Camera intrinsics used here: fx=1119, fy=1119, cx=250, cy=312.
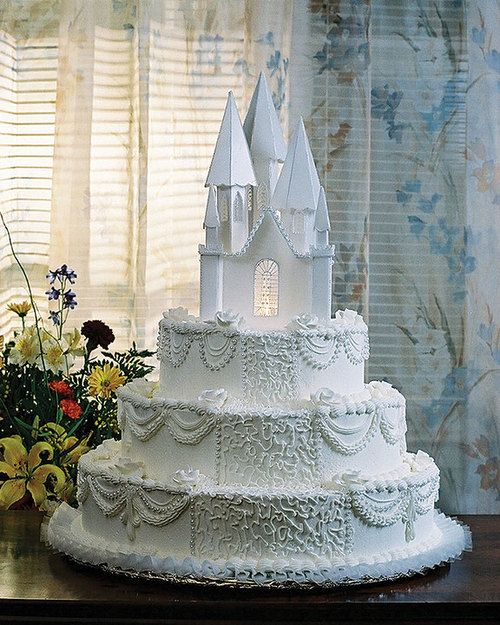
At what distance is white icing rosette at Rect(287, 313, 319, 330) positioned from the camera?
2.25 meters

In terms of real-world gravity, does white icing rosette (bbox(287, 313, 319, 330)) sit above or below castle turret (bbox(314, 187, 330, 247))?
below

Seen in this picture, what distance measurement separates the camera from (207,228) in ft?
7.59

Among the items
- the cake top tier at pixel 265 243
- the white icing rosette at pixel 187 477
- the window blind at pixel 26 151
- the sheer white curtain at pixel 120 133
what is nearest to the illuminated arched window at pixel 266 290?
the cake top tier at pixel 265 243

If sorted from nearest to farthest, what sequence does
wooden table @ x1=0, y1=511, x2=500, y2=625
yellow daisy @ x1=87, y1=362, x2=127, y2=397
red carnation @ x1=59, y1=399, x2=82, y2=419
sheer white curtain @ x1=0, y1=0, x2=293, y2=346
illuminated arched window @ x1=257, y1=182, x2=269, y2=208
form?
wooden table @ x1=0, y1=511, x2=500, y2=625
illuminated arched window @ x1=257, y1=182, x2=269, y2=208
red carnation @ x1=59, y1=399, x2=82, y2=419
yellow daisy @ x1=87, y1=362, x2=127, y2=397
sheer white curtain @ x1=0, y1=0, x2=293, y2=346

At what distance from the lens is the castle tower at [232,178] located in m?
2.32

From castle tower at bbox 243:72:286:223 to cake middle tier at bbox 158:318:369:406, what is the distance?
300 millimetres

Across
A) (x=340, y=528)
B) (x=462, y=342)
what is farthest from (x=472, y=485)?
(x=340, y=528)

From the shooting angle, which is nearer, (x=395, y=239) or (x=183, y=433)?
(x=183, y=433)

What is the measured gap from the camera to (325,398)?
2195 millimetres

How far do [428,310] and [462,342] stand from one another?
0.50 ft

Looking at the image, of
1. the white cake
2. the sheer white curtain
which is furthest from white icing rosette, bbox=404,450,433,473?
the sheer white curtain

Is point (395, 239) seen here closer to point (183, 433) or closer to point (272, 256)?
point (272, 256)

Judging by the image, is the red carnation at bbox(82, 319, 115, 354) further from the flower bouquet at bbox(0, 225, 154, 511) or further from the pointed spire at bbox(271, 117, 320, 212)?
the pointed spire at bbox(271, 117, 320, 212)

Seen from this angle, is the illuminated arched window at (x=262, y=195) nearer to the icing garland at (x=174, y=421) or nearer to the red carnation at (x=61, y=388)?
the icing garland at (x=174, y=421)
